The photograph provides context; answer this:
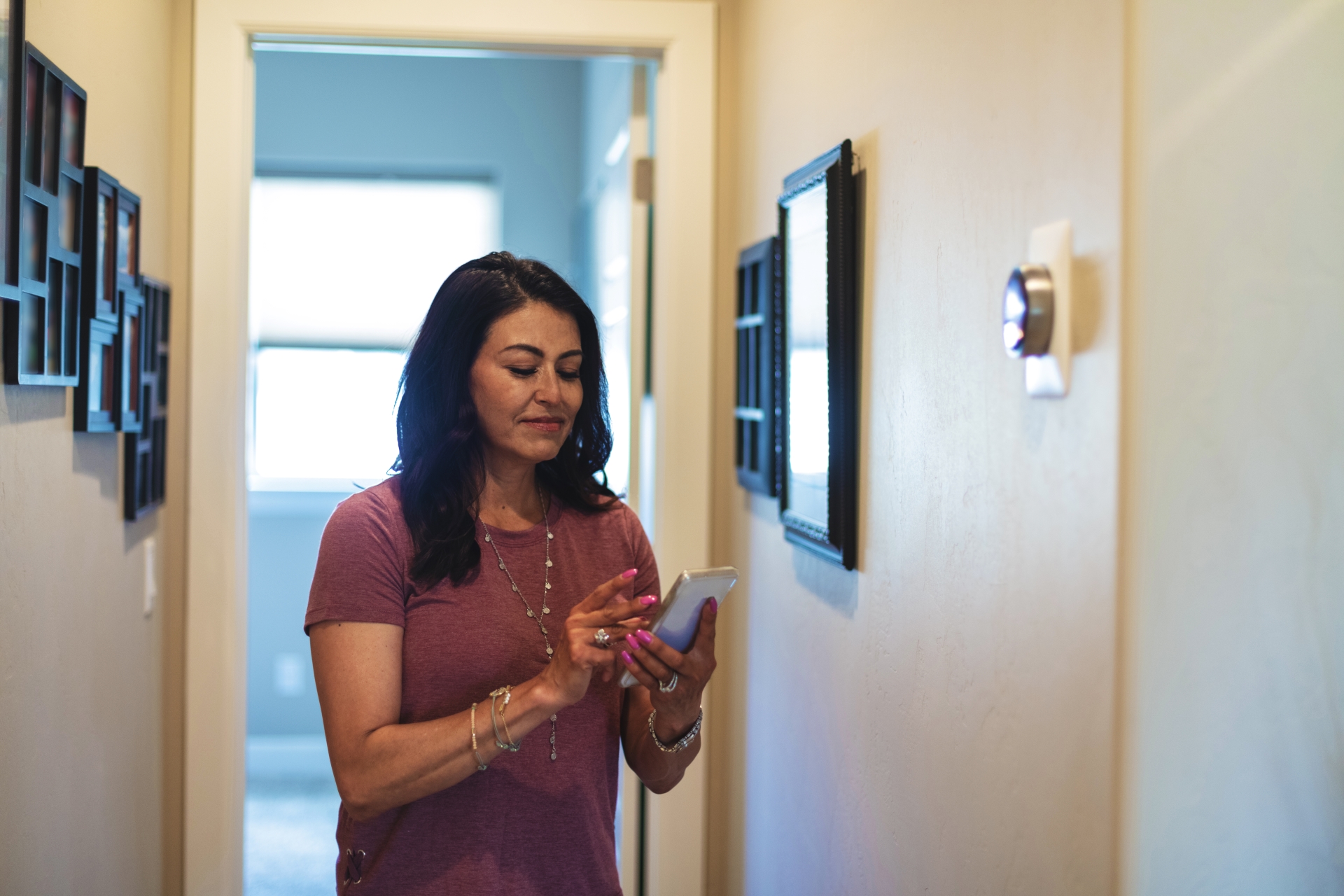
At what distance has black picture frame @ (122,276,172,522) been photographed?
5.80ft

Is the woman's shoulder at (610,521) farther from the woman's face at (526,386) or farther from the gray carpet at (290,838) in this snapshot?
the gray carpet at (290,838)

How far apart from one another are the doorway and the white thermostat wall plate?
293 cm

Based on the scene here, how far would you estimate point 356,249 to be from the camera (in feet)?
13.4

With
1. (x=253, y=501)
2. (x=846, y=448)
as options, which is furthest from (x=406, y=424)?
(x=253, y=501)

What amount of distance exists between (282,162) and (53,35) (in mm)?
2769

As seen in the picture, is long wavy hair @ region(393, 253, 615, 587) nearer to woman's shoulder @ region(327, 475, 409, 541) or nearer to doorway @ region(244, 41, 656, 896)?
woman's shoulder @ region(327, 475, 409, 541)

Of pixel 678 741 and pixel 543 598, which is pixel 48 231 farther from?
pixel 678 741

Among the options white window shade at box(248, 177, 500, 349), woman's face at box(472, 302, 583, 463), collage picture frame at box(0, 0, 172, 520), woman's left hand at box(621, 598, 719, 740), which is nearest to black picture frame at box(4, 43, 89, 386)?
collage picture frame at box(0, 0, 172, 520)

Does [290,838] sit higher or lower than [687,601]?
lower

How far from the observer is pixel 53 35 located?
1369 mm

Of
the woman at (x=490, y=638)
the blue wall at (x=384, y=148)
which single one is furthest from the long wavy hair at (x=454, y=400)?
the blue wall at (x=384, y=148)

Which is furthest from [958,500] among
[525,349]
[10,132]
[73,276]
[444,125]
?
[444,125]

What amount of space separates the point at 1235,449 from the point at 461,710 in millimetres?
811

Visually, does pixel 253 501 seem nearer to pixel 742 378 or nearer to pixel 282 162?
pixel 282 162
